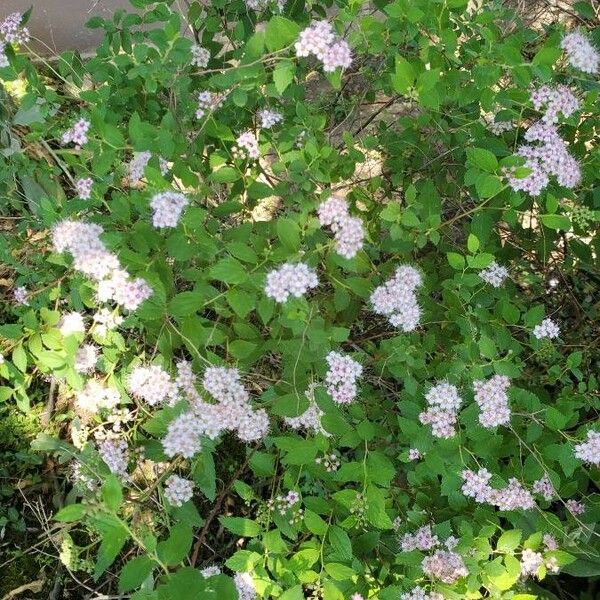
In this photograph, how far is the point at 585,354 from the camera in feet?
7.00

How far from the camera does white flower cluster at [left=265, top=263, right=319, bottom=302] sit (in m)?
1.36

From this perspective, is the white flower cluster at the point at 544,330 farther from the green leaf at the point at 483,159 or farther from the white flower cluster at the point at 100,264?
the white flower cluster at the point at 100,264

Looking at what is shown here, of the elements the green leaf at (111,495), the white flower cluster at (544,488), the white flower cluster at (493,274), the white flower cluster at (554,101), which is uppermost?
the white flower cluster at (554,101)

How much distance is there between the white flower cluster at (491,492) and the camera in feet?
4.79

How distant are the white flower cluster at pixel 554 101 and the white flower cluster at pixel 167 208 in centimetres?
84

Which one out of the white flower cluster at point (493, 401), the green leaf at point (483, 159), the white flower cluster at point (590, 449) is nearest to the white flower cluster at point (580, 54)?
the green leaf at point (483, 159)

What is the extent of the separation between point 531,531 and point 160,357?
1.13 meters

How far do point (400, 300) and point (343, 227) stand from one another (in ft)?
0.75

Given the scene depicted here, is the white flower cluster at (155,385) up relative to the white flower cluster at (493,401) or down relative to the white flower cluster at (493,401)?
down

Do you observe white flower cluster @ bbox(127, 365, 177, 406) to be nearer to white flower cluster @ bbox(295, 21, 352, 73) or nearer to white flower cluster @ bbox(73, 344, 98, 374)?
white flower cluster @ bbox(73, 344, 98, 374)

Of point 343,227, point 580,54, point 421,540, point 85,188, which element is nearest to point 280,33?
point 343,227

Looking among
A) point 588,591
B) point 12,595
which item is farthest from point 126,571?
point 588,591

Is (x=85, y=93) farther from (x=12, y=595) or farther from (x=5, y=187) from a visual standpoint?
(x=12, y=595)

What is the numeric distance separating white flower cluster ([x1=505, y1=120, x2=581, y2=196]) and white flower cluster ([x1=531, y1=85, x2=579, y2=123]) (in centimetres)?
3
